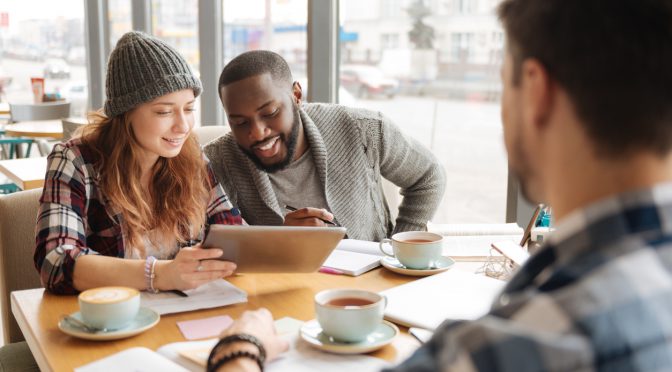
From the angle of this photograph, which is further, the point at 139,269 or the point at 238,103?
the point at 238,103

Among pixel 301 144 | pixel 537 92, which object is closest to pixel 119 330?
pixel 537 92

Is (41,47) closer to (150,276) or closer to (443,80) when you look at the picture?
(443,80)

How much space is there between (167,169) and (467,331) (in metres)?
1.41

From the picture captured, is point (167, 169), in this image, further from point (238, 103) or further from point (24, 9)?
point (24, 9)

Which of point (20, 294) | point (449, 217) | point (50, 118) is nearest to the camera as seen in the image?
point (20, 294)

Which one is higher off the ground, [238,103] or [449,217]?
[238,103]

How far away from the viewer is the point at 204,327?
1.27m

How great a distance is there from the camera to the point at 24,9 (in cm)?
693

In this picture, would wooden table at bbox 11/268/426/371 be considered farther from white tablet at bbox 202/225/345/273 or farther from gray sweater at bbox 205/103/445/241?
gray sweater at bbox 205/103/445/241

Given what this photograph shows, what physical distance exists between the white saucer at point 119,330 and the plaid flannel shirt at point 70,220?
0.22 metres

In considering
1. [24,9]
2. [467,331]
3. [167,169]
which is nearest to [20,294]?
[167,169]

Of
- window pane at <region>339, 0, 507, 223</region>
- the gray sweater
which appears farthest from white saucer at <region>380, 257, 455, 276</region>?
window pane at <region>339, 0, 507, 223</region>

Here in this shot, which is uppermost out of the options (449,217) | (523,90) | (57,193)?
(523,90)

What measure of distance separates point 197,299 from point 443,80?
1867mm
